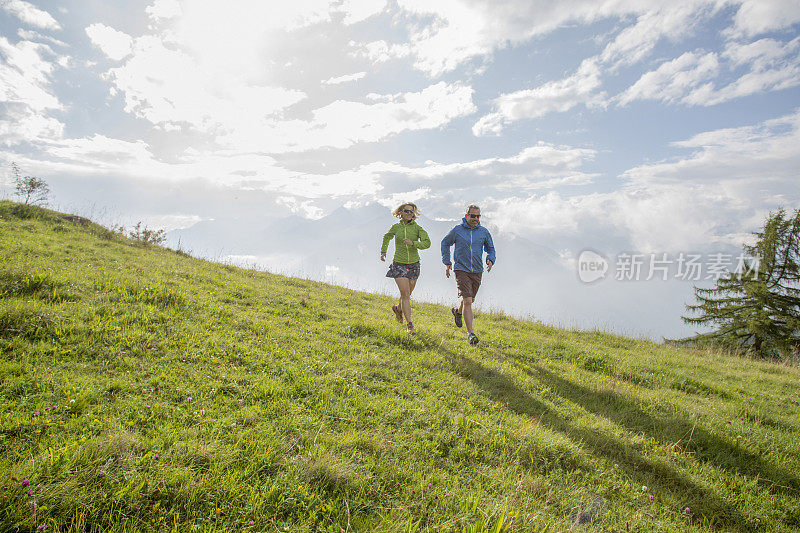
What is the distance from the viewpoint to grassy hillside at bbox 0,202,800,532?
2990 millimetres

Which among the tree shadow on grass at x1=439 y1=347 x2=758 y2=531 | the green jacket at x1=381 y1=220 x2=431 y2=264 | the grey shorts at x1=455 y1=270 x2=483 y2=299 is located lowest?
the tree shadow on grass at x1=439 y1=347 x2=758 y2=531

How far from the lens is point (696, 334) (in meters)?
29.5

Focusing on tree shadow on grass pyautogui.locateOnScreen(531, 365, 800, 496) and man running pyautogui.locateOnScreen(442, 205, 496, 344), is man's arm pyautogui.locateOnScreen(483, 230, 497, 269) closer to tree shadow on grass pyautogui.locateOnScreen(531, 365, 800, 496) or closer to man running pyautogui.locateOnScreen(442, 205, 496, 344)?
man running pyautogui.locateOnScreen(442, 205, 496, 344)

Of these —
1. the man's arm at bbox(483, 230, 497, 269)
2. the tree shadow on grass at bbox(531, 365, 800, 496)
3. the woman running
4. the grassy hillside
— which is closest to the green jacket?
the woman running

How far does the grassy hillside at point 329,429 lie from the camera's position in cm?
299

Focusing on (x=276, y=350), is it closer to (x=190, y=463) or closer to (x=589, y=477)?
(x=190, y=463)

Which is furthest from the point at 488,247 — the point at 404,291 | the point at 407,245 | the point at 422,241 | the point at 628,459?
the point at 628,459

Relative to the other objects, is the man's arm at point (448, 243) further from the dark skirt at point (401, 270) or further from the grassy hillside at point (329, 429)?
the grassy hillside at point (329, 429)

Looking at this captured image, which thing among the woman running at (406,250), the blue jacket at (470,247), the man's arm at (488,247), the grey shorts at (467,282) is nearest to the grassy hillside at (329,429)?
the woman running at (406,250)

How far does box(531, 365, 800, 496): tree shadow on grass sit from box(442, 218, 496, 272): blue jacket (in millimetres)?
3212

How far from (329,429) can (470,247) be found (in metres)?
6.06

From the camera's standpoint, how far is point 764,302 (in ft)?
79.5

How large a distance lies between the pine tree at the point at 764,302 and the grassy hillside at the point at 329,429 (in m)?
21.9

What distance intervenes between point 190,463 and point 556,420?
5.20 meters
